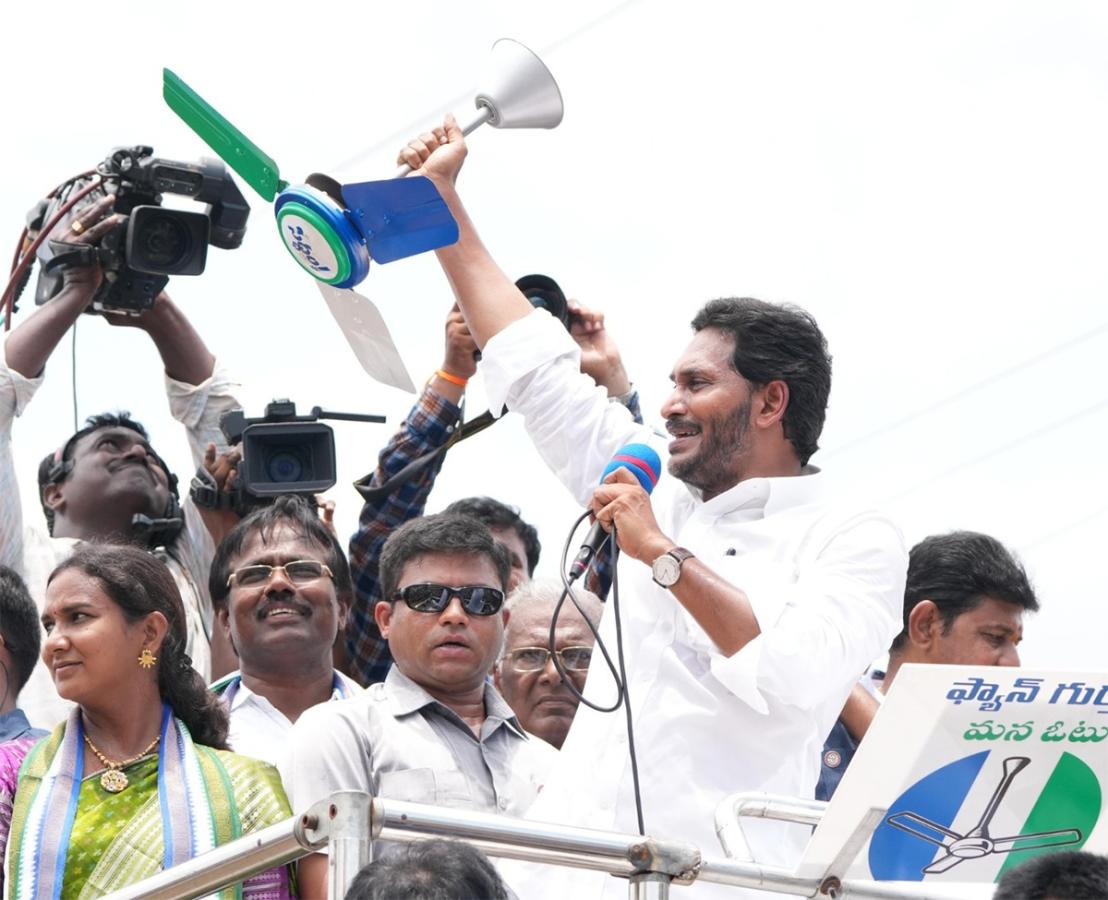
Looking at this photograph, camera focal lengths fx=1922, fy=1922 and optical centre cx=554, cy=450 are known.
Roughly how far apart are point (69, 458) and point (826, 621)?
315 centimetres

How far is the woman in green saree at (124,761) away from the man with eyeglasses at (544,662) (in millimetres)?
1163

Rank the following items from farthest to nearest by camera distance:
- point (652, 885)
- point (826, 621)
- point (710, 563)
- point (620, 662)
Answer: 1. point (710, 563)
2. point (826, 621)
3. point (620, 662)
4. point (652, 885)

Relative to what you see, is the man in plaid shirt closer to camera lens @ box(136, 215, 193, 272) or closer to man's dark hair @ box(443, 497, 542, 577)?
man's dark hair @ box(443, 497, 542, 577)

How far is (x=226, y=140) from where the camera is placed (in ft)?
14.3

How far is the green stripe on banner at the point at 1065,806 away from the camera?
124 inches

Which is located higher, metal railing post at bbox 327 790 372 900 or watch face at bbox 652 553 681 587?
watch face at bbox 652 553 681 587

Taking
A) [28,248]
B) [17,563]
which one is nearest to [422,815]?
[17,563]

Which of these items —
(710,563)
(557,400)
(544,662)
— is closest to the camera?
(710,563)

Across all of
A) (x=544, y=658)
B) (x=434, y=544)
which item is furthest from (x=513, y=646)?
(x=434, y=544)

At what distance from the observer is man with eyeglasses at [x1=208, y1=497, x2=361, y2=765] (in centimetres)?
514

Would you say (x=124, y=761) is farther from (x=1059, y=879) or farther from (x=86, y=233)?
(x=86, y=233)

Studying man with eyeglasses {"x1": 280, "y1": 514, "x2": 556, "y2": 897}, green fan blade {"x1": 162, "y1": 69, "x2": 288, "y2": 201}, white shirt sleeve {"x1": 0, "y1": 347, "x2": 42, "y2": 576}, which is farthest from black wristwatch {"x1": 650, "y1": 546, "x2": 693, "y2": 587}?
white shirt sleeve {"x1": 0, "y1": 347, "x2": 42, "y2": 576}

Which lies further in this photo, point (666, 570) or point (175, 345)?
point (175, 345)

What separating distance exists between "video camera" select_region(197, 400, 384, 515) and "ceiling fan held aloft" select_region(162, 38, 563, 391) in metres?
1.35
